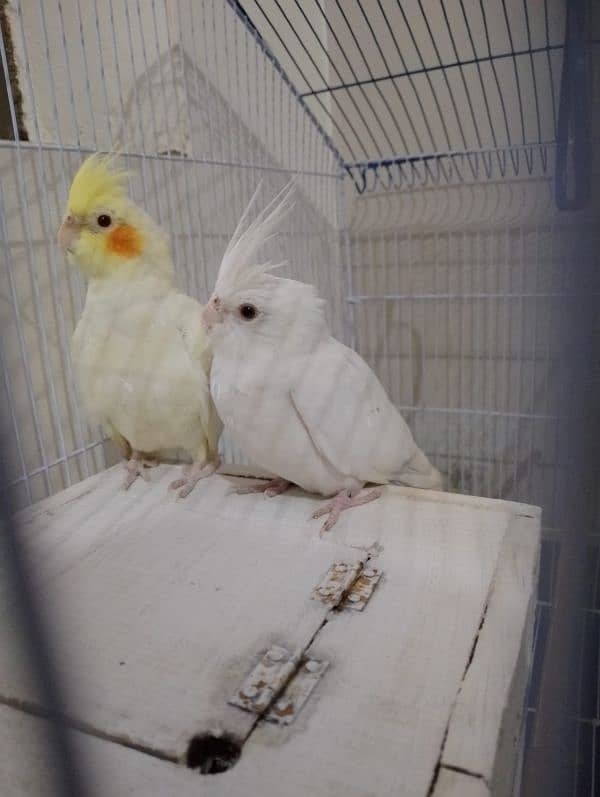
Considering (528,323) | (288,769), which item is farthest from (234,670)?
(528,323)

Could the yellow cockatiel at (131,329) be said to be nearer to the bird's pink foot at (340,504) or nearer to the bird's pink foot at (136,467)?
the bird's pink foot at (136,467)

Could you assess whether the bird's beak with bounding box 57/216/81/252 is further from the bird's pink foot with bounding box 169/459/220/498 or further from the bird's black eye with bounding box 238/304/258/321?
the bird's pink foot with bounding box 169/459/220/498

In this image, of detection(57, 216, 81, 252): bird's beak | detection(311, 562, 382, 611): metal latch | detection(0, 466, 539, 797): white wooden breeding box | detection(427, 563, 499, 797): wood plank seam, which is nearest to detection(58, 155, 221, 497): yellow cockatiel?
detection(57, 216, 81, 252): bird's beak

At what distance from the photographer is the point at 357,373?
0.91 m

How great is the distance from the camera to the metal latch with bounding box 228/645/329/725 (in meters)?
0.48

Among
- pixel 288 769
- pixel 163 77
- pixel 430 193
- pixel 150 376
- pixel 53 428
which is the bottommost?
pixel 288 769

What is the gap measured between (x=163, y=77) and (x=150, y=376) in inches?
27.4

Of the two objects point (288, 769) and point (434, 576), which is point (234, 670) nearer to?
point (288, 769)

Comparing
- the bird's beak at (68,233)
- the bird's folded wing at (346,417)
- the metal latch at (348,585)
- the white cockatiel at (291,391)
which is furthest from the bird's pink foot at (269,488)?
the bird's beak at (68,233)

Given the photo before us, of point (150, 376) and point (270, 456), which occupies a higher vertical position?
point (150, 376)

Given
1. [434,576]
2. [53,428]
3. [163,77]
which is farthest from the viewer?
[163,77]

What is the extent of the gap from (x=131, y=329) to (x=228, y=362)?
0.56 feet

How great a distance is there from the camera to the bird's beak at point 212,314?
877 mm

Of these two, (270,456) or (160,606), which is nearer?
(160,606)
